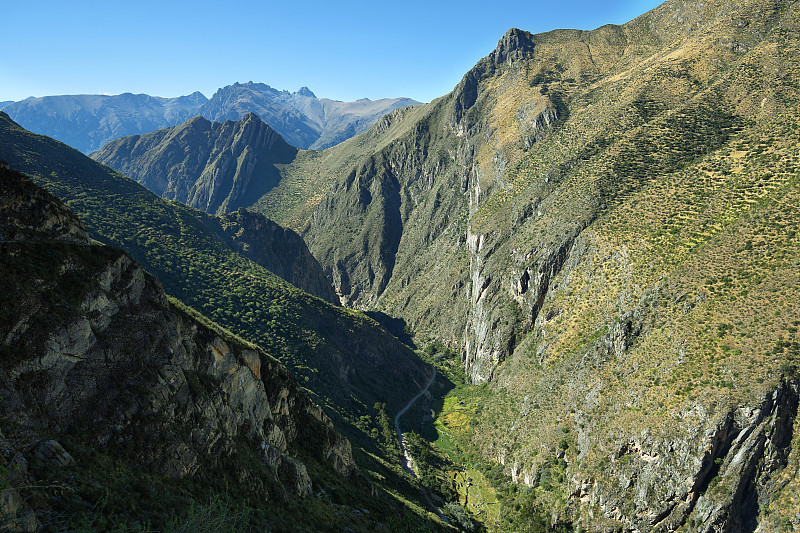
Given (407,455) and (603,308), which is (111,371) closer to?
(407,455)

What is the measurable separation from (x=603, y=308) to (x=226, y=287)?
81270 mm

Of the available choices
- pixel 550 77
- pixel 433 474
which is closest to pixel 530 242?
pixel 433 474

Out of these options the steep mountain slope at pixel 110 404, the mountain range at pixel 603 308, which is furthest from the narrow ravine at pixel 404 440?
the steep mountain slope at pixel 110 404

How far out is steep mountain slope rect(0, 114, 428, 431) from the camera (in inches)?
3371

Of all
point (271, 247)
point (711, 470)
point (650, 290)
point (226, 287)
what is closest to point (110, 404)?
point (711, 470)

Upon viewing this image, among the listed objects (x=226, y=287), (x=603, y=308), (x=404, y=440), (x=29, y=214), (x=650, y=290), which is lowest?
(x=404, y=440)

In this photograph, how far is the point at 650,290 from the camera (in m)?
69.6

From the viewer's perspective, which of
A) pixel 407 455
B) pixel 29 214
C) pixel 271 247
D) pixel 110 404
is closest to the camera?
pixel 110 404

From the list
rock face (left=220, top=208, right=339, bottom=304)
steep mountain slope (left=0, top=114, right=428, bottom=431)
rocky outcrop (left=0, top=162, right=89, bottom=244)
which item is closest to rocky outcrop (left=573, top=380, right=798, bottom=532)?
steep mountain slope (left=0, top=114, right=428, bottom=431)

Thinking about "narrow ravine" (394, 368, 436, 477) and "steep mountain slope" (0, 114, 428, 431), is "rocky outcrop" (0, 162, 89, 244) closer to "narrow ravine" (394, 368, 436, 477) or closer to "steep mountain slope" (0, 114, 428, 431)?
"steep mountain slope" (0, 114, 428, 431)

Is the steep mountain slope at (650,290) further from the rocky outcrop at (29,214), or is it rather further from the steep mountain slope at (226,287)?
the rocky outcrop at (29,214)

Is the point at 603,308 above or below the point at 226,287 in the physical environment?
above

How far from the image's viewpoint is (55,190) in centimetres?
8650

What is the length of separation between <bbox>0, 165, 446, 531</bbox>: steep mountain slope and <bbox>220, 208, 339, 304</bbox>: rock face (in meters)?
113
